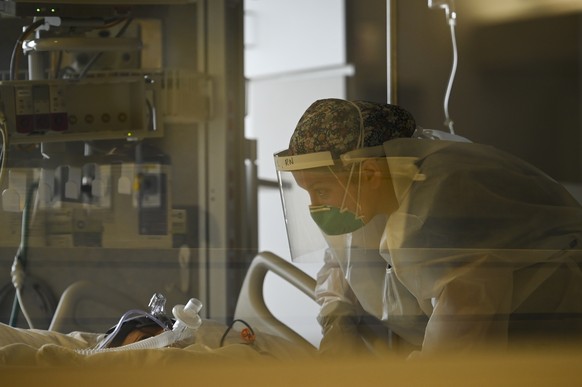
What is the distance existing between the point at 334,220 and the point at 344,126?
7.8 inches

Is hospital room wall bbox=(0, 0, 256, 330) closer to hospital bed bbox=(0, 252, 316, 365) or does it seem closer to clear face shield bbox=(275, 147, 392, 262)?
hospital bed bbox=(0, 252, 316, 365)

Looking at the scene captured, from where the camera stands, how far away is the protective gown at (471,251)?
4.26 feet

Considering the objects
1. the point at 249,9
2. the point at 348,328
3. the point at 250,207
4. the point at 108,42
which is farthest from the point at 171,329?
the point at 249,9

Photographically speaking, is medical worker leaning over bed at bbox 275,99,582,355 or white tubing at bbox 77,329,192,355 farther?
white tubing at bbox 77,329,192,355

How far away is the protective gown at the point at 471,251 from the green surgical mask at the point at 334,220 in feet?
0.06

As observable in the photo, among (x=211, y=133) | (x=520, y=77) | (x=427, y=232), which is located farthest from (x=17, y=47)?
(x=520, y=77)

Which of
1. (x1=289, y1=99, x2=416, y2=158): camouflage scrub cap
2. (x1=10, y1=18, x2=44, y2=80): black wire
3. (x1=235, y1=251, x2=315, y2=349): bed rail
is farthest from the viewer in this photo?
(x1=235, y1=251, x2=315, y2=349): bed rail

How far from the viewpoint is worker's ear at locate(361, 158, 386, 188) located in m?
1.48

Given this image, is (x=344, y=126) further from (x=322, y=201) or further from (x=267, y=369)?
(x=267, y=369)

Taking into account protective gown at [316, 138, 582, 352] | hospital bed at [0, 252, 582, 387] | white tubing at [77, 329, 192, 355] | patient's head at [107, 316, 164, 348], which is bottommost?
white tubing at [77, 329, 192, 355]

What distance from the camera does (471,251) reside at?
1315 mm

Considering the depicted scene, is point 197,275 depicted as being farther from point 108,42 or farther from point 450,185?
point 108,42

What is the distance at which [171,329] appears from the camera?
1549 millimetres

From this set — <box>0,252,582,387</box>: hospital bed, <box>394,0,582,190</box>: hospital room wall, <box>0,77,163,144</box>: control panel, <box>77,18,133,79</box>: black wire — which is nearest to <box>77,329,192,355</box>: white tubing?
<box>0,252,582,387</box>: hospital bed
